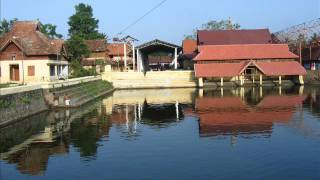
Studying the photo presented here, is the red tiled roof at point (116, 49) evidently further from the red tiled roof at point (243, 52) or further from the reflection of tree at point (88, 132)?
the reflection of tree at point (88, 132)

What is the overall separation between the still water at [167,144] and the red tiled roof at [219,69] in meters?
27.7

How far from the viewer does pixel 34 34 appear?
6066 cm

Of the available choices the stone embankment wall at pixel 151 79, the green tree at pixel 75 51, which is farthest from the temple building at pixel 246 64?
the green tree at pixel 75 51

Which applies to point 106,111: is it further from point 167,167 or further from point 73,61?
point 73,61

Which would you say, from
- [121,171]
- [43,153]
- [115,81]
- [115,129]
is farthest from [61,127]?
[115,81]

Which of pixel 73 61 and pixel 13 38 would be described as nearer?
pixel 13 38

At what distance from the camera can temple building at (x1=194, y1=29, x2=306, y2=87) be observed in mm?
66000

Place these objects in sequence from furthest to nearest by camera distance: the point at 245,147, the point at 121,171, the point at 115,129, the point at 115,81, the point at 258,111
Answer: the point at 115,81, the point at 258,111, the point at 115,129, the point at 245,147, the point at 121,171

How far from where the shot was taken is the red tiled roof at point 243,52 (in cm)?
6925

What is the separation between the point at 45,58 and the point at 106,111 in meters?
24.1

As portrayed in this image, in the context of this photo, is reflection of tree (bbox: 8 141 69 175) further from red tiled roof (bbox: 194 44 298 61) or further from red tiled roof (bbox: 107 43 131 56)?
red tiled roof (bbox: 107 43 131 56)

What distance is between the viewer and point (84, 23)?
344ft

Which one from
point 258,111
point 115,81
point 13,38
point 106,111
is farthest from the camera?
point 115,81

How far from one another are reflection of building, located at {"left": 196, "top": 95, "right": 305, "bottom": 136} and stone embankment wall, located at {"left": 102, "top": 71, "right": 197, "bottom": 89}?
22910mm
